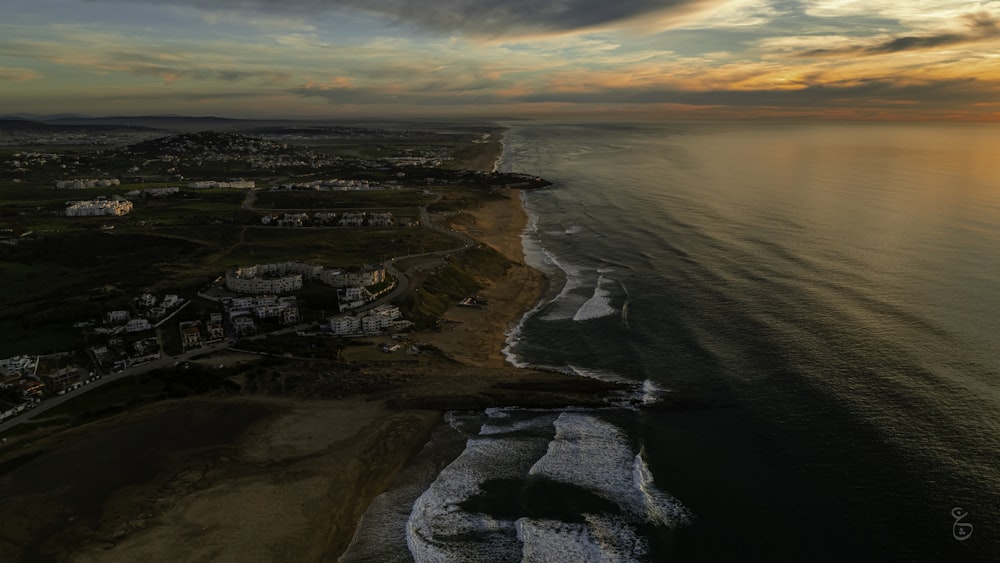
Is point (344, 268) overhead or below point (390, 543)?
overhead

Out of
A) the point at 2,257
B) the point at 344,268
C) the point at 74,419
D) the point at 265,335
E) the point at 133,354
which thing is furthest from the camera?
the point at 2,257

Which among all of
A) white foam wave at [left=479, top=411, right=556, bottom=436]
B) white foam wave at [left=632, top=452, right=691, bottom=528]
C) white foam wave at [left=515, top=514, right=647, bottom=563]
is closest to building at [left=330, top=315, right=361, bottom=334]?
white foam wave at [left=479, top=411, right=556, bottom=436]

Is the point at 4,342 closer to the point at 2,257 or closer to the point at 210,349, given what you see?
the point at 210,349

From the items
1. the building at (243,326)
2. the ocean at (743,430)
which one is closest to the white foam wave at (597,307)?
the ocean at (743,430)

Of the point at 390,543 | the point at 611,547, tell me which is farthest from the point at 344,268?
the point at 611,547

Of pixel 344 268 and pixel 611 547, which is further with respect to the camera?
pixel 344 268

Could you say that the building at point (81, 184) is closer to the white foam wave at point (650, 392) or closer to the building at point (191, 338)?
the building at point (191, 338)

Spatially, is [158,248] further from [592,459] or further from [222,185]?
[592,459]
